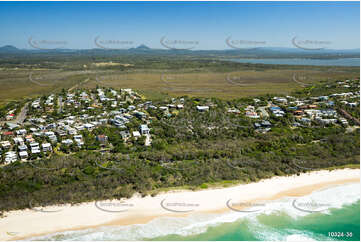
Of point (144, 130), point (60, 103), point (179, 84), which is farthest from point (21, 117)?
point (179, 84)

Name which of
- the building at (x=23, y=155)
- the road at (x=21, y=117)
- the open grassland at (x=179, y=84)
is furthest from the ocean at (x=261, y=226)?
the open grassland at (x=179, y=84)

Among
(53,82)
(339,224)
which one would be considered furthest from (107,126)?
(53,82)

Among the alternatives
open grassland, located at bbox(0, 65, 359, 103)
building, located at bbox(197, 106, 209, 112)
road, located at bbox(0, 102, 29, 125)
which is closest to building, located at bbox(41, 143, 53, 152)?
road, located at bbox(0, 102, 29, 125)

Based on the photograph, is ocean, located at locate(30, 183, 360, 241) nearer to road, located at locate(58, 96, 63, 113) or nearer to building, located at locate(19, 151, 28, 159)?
building, located at locate(19, 151, 28, 159)

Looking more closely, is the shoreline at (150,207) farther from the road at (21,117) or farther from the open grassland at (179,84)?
the open grassland at (179,84)

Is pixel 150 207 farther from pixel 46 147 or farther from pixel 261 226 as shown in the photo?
pixel 46 147

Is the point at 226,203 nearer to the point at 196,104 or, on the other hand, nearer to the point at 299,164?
the point at 299,164
